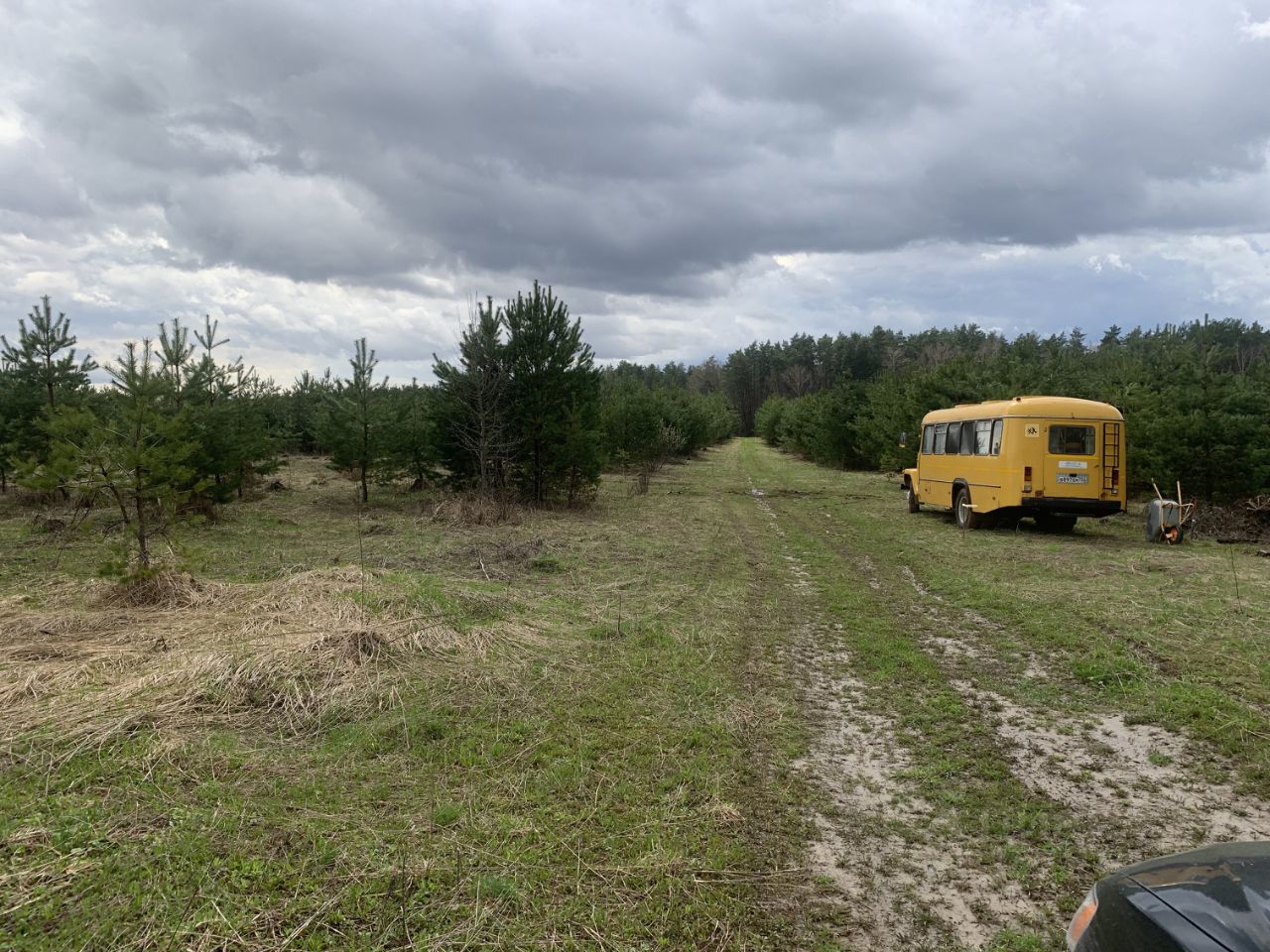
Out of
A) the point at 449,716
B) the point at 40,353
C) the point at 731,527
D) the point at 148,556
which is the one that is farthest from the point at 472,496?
the point at 449,716

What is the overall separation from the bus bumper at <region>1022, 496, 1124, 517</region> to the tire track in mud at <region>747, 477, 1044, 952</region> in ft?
32.7

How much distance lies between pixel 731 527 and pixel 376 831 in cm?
1286

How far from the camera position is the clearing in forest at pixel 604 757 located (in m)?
3.17

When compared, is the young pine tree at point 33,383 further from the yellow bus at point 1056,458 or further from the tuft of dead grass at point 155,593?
the yellow bus at point 1056,458

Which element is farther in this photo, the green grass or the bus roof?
the bus roof

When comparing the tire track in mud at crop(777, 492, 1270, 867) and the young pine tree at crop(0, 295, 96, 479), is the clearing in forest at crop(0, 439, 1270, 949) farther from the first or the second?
the young pine tree at crop(0, 295, 96, 479)

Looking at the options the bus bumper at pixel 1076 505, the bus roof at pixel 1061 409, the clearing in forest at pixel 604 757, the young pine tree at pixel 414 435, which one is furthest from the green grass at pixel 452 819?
the young pine tree at pixel 414 435

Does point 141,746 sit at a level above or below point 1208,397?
below

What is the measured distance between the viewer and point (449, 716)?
207 inches

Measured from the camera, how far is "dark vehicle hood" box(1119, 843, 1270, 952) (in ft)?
6.24

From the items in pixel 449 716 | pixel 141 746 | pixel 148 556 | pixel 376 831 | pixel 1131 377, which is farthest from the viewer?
pixel 1131 377

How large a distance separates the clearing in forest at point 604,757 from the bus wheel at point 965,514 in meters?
5.94

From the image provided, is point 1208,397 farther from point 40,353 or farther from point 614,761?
point 40,353

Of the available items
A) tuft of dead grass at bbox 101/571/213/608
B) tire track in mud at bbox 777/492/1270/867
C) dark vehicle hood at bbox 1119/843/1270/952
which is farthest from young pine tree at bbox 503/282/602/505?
dark vehicle hood at bbox 1119/843/1270/952
